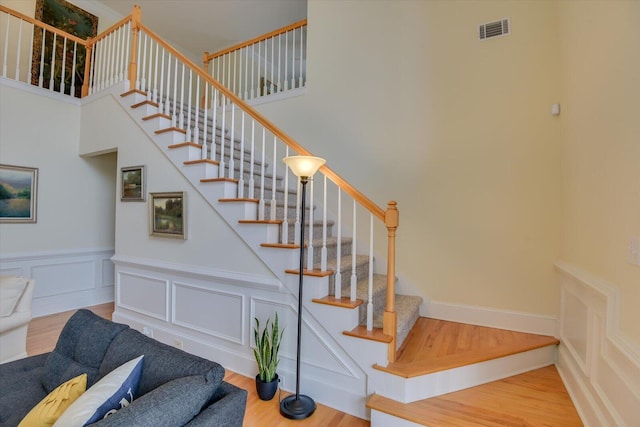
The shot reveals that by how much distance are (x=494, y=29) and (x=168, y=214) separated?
366 centimetres

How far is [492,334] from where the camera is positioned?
2.55 metres

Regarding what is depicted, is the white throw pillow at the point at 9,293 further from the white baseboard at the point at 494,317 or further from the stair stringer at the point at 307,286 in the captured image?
the white baseboard at the point at 494,317

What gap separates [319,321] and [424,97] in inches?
95.2

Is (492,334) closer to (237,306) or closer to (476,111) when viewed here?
(476,111)

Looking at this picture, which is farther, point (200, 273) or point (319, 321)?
point (200, 273)

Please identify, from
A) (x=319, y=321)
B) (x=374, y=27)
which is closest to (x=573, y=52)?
(x=374, y=27)

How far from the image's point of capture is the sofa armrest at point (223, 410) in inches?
41.3

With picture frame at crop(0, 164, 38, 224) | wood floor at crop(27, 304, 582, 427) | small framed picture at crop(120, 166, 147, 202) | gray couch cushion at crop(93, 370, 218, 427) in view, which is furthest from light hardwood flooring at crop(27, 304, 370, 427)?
picture frame at crop(0, 164, 38, 224)

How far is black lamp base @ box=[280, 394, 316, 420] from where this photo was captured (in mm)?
1981

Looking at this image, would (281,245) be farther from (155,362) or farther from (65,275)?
(65,275)

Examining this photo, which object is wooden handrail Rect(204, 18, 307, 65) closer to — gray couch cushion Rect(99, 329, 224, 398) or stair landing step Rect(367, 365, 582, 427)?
gray couch cushion Rect(99, 329, 224, 398)

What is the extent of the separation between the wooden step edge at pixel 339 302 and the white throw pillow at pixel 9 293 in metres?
2.55

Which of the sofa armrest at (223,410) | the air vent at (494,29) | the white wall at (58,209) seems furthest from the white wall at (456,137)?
the white wall at (58,209)

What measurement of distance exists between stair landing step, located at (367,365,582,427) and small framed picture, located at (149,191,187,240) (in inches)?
89.8
